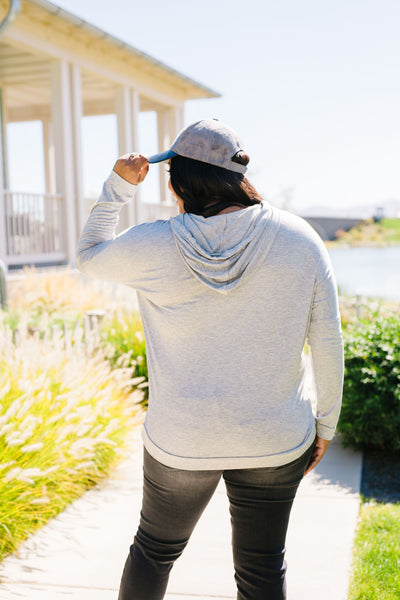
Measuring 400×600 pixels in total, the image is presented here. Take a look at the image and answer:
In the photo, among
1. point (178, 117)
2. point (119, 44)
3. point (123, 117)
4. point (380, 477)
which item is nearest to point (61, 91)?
point (119, 44)

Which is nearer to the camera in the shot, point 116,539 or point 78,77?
point 116,539

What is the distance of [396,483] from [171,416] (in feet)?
9.25

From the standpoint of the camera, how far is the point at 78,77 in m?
11.1

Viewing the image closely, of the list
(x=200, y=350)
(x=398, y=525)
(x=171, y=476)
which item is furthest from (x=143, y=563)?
(x=398, y=525)

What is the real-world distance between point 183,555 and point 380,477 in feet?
5.41

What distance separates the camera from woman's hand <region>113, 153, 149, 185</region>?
1806 millimetres

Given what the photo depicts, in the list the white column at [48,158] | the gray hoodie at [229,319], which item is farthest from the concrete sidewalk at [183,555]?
the white column at [48,158]

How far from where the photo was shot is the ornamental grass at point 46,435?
9.92ft

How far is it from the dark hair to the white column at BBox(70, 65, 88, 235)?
32.9 feet

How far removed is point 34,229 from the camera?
10758 mm

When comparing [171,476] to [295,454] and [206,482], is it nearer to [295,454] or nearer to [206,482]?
[206,482]

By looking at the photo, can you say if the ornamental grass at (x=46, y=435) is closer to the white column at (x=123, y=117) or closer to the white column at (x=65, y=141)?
the white column at (x=65, y=141)

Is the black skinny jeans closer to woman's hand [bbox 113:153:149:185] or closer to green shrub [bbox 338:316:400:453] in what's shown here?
woman's hand [bbox 113:153:149:185]

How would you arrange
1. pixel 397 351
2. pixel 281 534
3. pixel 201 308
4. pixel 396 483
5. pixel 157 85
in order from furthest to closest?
1. pixel 157 85
2. pixel 397 351
3. pixel 396 483
4. pixel 281 534
5. pixel 201 308
